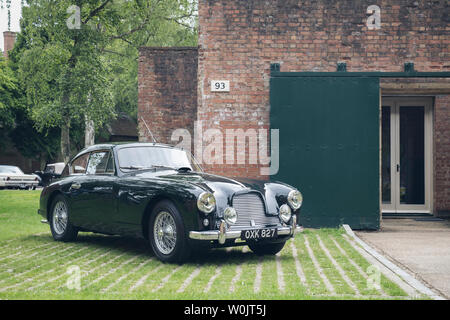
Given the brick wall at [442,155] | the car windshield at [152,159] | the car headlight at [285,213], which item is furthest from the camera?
the brick wall at [442,155]

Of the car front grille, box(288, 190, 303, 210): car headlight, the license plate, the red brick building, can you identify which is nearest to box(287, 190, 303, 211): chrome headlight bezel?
box(288, 190, 303, 210): car headlight

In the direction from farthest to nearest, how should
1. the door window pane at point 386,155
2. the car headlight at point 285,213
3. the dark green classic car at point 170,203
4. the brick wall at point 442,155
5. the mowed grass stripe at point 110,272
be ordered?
the door window pane at point 386,155 → the brick wall at point 442,155 → the car headlight at point 285,213 → the dark green classic car at point 170,203 → the mowed grass stripe at point 110,272

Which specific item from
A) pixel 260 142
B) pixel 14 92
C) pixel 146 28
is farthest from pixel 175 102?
pixel 14 92

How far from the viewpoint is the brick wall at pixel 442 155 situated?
13.1 meters

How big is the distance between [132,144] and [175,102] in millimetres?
7268

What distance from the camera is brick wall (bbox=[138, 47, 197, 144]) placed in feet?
49.6

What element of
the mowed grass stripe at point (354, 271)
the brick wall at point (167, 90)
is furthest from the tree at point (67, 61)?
the mowed grass stripe at point (354, 271)

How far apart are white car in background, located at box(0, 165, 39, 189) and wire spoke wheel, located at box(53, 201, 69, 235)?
76.7ft

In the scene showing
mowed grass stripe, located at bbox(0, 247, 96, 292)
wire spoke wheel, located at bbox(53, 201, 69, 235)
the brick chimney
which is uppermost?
the brick chimney

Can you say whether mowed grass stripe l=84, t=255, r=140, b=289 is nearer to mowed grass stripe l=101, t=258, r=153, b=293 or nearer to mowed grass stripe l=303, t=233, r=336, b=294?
mowed grass stripe l=101, t=258, r=153, b=293

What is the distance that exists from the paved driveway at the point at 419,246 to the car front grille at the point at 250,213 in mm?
1751

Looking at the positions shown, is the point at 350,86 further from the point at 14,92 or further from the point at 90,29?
the point at 14,92

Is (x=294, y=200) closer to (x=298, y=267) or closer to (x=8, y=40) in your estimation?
(x=298, y=267)

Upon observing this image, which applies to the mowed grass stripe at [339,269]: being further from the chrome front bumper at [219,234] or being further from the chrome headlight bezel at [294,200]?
the chrome front bumper at [219,234]
